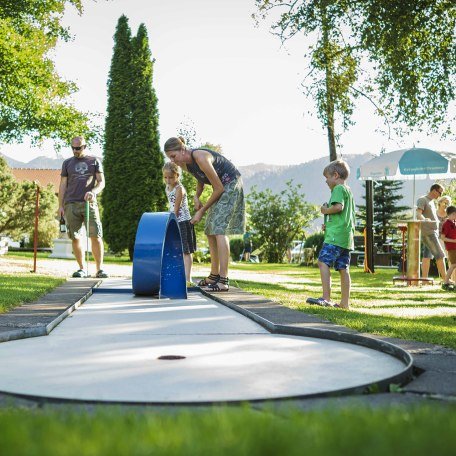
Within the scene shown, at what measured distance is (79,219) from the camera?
9906mm

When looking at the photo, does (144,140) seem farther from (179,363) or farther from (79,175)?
(179,363)

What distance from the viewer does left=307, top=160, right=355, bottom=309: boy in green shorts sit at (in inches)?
259

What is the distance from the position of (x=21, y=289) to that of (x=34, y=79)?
76.4 feet

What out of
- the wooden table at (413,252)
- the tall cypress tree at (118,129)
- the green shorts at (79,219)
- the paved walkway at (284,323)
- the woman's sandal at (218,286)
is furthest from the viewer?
the tall cypress tree at (118,129)

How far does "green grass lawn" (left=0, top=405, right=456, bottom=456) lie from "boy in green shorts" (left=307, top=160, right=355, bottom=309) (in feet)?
14.6

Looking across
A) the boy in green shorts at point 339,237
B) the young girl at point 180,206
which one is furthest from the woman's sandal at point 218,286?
the boy in green shorts at point 339,237

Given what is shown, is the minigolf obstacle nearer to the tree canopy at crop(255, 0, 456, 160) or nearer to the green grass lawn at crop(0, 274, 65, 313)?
the green grass lawn at crop(0, 274, 65, 313)

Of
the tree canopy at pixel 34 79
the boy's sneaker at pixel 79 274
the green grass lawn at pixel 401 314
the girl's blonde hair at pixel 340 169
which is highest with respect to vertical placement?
the tree canopy at pixel 34 79

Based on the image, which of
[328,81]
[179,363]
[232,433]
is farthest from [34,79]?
[232,433]

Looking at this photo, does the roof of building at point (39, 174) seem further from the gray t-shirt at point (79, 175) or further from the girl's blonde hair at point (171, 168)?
the girl's blonde hair at point (171, 168)

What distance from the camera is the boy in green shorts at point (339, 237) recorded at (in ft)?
21.6

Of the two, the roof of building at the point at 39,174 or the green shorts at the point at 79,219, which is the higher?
the roof of building at the point at 39,174

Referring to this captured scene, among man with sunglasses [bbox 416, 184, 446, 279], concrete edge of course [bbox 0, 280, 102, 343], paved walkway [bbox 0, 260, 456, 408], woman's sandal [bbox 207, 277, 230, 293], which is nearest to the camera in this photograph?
paved walkway [bbox 0, 260, 456, 408]

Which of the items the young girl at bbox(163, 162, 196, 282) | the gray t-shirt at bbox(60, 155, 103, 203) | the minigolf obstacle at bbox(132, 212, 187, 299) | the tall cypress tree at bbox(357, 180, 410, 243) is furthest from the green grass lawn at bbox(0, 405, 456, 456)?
the tall cypress tree at bbox(357, 180, 410, 243)
